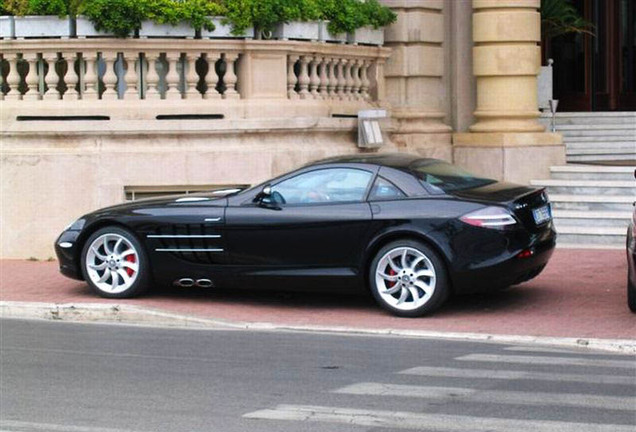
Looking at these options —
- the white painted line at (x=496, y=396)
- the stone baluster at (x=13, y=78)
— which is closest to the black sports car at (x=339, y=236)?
the white painted line at (x=496, y=396)

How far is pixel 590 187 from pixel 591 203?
0.53 meters

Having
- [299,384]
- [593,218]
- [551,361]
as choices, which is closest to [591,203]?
[593,218]

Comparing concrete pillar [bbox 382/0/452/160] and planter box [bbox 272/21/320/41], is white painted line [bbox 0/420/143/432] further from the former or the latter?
concrete pillar [bbox 382/0/452/160]

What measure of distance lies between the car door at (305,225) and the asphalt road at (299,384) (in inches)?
44.5

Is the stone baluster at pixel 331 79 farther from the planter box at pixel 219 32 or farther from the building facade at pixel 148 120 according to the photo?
the planter box at pixel 219 32

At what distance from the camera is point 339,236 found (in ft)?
42.9

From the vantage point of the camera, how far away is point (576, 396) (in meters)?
9.00

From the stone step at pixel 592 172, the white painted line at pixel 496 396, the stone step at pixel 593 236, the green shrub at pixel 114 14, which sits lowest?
the white painted line at pixel 496 396

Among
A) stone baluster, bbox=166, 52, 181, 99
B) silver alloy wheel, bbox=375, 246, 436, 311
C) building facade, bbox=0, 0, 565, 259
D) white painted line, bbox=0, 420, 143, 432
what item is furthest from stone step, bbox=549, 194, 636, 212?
white painted line, bbox=0, 420, 143, 432

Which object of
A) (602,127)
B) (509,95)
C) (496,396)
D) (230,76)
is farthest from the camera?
(602,127)

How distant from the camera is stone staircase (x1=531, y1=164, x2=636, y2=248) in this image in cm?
1758

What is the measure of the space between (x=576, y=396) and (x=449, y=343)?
2699 millimetres

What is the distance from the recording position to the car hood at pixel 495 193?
42.2ft

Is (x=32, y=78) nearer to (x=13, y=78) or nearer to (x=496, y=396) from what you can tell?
(x=13, y=78)
